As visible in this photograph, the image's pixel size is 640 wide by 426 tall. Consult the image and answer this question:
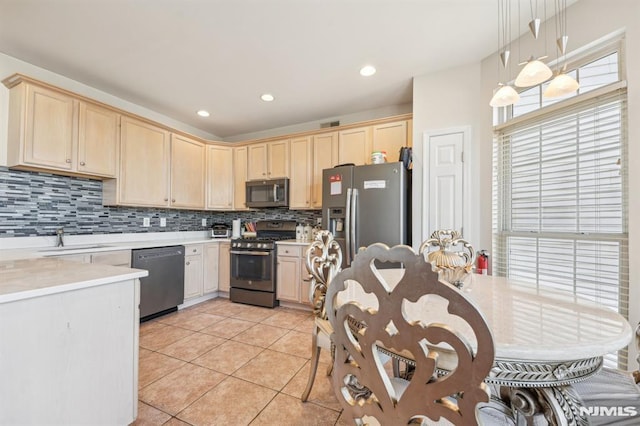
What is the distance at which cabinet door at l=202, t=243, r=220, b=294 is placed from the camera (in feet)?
11.6

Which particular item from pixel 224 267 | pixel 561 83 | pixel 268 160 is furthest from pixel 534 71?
pixel 224 267

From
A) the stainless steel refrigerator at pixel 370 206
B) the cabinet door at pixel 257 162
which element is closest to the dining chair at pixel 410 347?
the stainless steel refrigerator at pixel 370 206

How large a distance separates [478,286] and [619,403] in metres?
0.58

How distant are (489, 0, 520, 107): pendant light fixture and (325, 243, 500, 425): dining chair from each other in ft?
4.41

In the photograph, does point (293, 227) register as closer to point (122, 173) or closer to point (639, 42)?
point (122, 173)

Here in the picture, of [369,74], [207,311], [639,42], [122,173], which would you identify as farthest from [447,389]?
[122,173]

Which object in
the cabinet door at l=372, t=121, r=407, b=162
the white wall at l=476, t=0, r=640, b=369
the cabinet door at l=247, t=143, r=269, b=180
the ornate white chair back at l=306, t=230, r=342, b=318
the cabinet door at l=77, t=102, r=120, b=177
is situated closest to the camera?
the ornate white chair back at l=306, t=230, r=342, b=318

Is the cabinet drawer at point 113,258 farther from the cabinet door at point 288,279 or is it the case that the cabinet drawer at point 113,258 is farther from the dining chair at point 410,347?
the dining chair at point 410,347

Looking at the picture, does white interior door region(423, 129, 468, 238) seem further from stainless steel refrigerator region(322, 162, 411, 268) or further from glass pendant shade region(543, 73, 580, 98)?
glass pendant shade region(543, 73, 580, 98)

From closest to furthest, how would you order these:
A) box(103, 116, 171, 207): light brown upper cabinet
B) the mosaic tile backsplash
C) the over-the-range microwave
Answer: the mosaic tile backsplash < box(103, 116, 171, 207): light brown upper cabinet < the over-the-range microwave

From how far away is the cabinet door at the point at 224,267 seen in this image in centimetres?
367

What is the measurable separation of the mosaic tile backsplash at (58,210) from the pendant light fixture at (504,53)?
3.83 m

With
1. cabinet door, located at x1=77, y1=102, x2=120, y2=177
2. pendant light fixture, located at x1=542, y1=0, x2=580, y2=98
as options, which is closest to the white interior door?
pendant light fixture, located at x1=542, y1=0, x2=580, y2=98

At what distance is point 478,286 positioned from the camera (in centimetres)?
136
